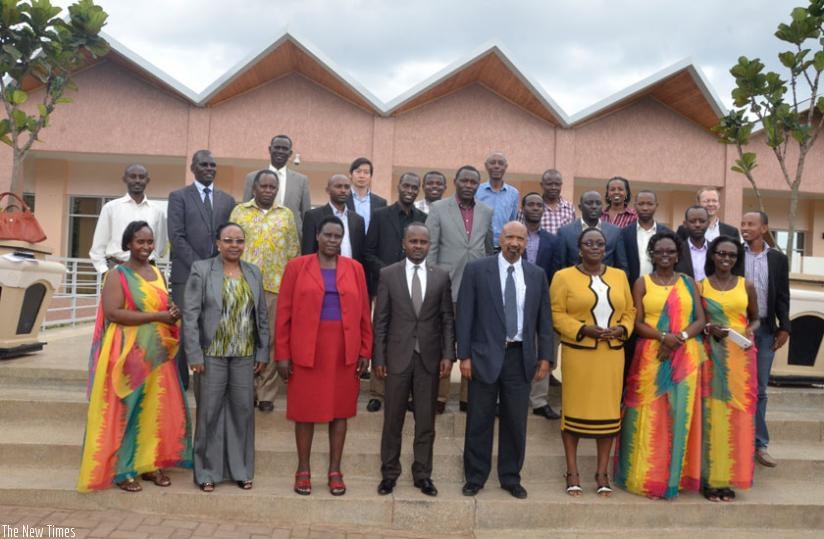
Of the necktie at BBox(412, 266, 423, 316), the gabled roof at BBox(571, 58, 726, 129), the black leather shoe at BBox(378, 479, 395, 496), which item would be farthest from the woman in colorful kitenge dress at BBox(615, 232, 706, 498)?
the gabled roof at BBox(571, 58, 726, 129)

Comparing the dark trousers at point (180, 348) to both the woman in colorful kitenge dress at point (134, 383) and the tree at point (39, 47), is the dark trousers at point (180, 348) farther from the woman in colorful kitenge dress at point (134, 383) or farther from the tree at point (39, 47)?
the tree at point (39, 47)

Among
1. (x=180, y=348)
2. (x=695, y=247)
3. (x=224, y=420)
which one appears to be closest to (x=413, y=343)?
(x=224, y=420)

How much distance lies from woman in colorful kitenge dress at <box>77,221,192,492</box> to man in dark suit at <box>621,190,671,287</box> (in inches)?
126

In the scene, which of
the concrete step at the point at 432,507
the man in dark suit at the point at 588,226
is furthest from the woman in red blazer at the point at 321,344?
the man in dark suit at the point at 588,226

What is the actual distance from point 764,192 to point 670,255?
47.8 ft

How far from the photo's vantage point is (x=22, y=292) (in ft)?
20.3

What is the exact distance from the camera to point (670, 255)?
446 cm

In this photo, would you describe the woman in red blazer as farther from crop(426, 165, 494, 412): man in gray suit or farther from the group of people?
crop(426, 165, 494, 412): man in gray suit

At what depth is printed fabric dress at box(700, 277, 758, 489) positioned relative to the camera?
14.7ft

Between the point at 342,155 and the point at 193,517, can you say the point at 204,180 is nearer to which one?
the point at 193,517

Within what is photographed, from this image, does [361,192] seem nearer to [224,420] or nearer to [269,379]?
[269,379]

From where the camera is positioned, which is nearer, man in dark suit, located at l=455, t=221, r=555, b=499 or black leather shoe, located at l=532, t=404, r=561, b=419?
man in dark suit, located at l=455, t=221, r=555, b=499

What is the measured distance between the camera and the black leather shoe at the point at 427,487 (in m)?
4.39

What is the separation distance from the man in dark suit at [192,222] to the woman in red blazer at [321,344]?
97 centimetres
